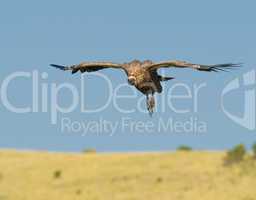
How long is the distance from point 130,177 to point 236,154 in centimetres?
1378

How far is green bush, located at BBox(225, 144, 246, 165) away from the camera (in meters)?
142

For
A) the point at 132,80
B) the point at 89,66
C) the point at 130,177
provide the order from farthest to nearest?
the point at 130,177 < the point at 89,66 < the point at 132,80

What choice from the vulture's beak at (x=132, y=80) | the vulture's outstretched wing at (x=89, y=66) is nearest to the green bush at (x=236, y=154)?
the vulture's outstretched wing at (x=89, y=66)

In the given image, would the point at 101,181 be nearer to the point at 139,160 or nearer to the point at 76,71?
the point at 139,160

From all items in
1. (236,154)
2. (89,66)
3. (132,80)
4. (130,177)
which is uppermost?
(89,66)

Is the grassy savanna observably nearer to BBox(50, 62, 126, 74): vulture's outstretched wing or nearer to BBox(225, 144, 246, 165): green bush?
BBox(225, 144, 246, 165): green bush

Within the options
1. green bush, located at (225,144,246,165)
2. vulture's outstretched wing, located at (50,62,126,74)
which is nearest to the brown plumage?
vulture's outstretched wing, located at (50,62,126,74)

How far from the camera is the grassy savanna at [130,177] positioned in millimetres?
131625

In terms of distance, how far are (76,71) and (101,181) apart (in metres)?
95.1

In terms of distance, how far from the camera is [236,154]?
145 meters

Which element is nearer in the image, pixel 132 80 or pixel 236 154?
pixel 132 80

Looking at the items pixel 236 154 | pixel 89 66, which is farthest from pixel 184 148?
pixel 89 66

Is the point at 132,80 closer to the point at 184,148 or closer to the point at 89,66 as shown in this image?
the point at 89,66

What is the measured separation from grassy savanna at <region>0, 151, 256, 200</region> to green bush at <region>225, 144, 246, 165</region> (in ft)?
2.59
